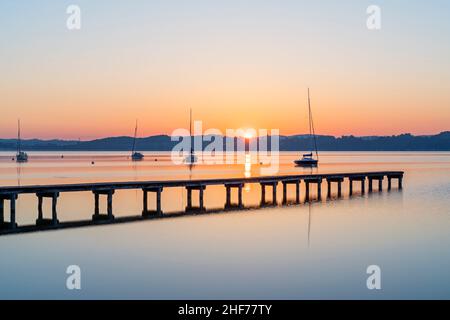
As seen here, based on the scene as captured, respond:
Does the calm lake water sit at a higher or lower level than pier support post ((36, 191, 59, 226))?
lower

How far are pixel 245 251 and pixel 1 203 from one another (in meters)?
13.5

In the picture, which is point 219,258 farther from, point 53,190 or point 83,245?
point 53,190

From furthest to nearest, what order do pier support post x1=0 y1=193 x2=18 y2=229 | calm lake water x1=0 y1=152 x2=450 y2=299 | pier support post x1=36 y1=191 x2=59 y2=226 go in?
pier support post x1=36 y1=191 x2=59 y2=226 → pier support post x1=0 y1=193 x2=18 y2=229 → calm lake water x1=0 y1=152 x2=450 y2=299

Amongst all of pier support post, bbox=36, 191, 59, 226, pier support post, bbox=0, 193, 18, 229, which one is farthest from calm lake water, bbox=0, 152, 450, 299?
pier support post, bbox=0, 193, 18, 229

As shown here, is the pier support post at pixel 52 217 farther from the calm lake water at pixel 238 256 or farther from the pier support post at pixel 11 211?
the pier support post at pixel 11 211

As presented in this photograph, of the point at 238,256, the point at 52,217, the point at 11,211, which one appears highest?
the point at 11,211

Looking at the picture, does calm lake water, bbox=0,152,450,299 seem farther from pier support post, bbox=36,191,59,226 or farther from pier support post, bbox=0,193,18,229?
pier support post, bbox=0,193,18,229

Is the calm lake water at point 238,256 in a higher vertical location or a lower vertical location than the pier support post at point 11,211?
lower

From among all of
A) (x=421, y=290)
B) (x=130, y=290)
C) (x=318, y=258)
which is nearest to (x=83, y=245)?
(x=130, y=290)

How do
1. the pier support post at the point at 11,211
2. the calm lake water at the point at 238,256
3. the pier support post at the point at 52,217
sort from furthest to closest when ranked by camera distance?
1. the pier support post at the point at 52,217
2. the pier support post at the point at 11,211
3. the calm lake water at the point at 238,256

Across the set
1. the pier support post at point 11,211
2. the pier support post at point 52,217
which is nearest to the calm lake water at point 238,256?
the pier support post at point 52,217

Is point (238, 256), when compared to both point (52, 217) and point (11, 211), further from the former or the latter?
point (52, 217)

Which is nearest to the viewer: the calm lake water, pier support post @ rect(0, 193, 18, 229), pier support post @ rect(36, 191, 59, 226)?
the calm lake water

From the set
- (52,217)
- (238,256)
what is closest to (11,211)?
Answer: (52,217)
